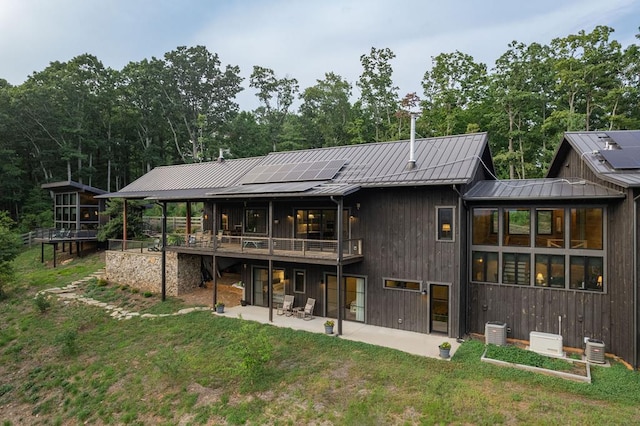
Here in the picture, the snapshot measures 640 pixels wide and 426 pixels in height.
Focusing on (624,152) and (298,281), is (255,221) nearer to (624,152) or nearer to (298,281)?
(298,281)

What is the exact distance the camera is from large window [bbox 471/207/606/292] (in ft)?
31.0

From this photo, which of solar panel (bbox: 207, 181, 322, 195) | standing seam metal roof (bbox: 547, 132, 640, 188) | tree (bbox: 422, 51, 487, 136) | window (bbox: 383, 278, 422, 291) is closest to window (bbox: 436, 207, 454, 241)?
window (bbox: 383, 278, 422, 291)

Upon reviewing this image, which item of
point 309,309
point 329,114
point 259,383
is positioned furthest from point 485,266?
point 329,114

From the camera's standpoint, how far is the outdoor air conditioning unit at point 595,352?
8523 millimetres

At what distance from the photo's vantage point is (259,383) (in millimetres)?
8266

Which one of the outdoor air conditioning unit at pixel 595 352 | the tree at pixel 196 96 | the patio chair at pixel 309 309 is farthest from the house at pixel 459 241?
the tree at pixel 196 96

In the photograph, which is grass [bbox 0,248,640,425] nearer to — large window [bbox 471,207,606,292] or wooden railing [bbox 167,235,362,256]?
large window [bbox 471,207,606,292]

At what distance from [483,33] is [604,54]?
795 cm

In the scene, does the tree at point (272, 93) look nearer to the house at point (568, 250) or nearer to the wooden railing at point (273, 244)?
the wooden railing at point (273, 244)

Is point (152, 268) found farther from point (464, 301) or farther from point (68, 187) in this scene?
point (464, 301)

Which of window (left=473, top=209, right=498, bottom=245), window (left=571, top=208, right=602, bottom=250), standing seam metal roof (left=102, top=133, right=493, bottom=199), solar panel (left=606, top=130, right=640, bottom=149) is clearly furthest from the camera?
standing seam metal roof (left=102, top=133, right=493, bottom=199)

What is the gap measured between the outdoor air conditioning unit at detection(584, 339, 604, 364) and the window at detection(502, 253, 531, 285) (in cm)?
208

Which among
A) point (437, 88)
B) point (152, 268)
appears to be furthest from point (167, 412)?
point (437, 88)

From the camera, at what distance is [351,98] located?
121ft
